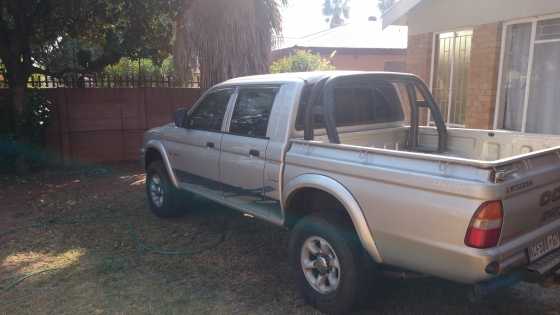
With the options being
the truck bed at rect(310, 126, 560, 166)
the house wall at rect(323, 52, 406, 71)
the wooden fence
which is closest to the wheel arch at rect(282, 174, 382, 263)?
the truck bed at rect(310, 126, 560, 166)

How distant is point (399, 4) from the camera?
9.34 m

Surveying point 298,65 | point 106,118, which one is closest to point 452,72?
point 298,65

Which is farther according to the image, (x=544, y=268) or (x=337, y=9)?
(x=337, y=9)

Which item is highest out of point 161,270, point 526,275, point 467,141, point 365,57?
point 365,57

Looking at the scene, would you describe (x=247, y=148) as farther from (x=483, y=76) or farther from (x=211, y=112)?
(x=483, y=76)

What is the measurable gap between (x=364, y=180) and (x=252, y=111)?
180 cm

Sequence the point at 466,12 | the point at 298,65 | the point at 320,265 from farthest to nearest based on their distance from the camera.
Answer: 1. the point at 298,65
2. the point at 466,12
3. the point at 320,265

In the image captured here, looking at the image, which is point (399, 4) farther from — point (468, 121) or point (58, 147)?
point (58, 147)

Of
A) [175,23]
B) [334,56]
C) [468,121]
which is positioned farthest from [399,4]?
[334,56]

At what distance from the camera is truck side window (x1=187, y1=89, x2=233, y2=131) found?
5.29 m

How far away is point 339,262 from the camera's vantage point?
3600mm

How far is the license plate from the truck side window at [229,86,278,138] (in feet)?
7.97

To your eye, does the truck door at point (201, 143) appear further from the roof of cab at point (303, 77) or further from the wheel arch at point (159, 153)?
the roof of cab at point (303, 77)

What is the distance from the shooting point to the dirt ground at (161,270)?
157 inches
